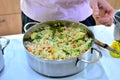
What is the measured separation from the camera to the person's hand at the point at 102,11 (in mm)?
805

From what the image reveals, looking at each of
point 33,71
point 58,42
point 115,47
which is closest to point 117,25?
point 115,47

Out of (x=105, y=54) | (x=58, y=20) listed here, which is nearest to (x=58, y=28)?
(x=58, y=20)

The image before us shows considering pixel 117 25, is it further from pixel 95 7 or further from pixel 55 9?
pixel 55 9

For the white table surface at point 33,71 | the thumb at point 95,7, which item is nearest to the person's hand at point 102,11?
the thumb at point 95,7

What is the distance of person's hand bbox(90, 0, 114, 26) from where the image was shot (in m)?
0.81

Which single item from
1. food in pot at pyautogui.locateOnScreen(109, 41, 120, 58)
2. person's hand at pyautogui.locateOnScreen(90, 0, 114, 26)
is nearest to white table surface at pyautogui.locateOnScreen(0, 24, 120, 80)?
food in pot at pyautogui.locateOnScreen(109, 41, 120, 58)

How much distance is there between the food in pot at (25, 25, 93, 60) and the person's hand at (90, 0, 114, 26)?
8cm

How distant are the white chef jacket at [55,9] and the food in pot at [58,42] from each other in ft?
0.26

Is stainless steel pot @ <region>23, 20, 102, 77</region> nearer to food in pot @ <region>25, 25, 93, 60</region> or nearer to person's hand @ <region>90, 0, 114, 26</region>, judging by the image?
food in pot @ <region>25, 25, 93, 60</region>

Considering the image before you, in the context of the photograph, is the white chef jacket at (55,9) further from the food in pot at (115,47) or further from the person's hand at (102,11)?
the food in pot at (115,47)

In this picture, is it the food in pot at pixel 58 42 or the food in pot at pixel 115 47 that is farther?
the food in pot at pixel 115 47

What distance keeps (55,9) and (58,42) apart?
6.9 inches

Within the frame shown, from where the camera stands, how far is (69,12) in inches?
35.6

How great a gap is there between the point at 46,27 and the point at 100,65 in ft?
0.78
